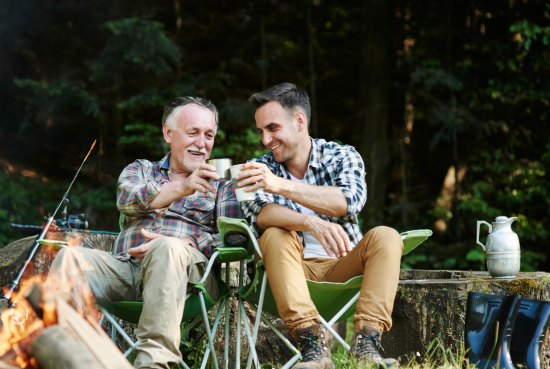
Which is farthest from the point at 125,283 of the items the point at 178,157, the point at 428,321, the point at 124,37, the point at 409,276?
the point at 124,37

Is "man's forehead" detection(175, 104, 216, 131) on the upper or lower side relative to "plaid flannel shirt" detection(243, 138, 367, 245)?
upper

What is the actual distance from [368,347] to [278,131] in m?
1.10

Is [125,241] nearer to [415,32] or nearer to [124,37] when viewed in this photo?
[124,37]

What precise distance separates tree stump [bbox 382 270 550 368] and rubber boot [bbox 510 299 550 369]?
1.01ft

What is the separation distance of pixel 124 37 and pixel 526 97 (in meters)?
4.12

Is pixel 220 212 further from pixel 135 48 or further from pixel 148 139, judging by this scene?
pixel 135 48

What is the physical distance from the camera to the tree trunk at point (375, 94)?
5.91 m

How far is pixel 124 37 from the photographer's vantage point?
16.2 feet

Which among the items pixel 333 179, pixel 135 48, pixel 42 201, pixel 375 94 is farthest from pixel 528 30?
pixel 42 201

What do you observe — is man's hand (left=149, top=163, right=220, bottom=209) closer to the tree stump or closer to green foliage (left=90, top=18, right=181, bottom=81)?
the tree stump

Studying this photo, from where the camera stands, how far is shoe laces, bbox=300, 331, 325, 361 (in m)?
1.76

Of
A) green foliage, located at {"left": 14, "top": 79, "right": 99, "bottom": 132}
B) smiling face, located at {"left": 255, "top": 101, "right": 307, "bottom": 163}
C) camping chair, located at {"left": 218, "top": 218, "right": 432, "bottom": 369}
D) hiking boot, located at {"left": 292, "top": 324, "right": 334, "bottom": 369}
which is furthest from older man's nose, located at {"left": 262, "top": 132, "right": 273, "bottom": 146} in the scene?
green foliage, located at {"left": 14, "top": 79, "right": 99, "bottom": 132}

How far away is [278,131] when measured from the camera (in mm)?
2432

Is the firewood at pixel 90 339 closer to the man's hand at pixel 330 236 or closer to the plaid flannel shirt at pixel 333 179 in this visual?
the man's hand at pixel 330 236
